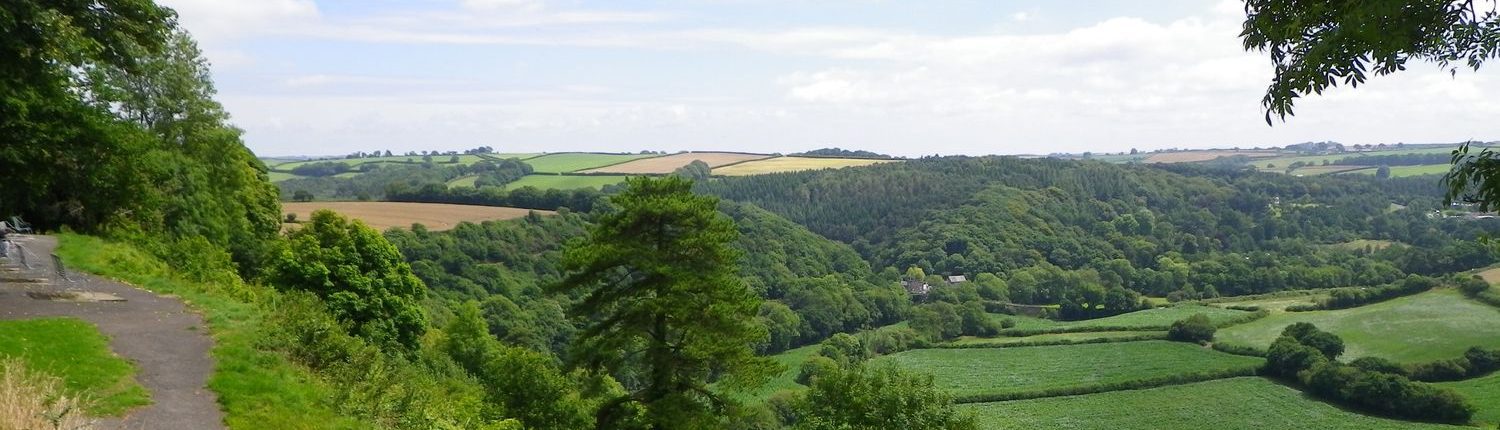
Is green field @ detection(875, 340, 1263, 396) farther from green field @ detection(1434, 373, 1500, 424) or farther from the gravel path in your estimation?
the gravel path

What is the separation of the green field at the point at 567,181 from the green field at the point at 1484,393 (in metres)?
91.9

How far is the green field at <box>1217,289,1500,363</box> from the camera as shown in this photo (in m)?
62.7

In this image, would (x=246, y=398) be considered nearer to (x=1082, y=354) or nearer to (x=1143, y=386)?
(x=1143, y=386)

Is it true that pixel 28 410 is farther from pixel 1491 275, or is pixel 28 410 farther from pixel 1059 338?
pixel 1491 275

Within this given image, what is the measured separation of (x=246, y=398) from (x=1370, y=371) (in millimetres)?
63639

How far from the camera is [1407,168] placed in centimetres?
17425

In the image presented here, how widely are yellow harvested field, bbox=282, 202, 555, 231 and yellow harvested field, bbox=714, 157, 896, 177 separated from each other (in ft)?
228

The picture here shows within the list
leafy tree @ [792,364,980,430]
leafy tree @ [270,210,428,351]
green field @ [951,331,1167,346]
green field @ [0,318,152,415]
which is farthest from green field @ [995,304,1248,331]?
green field @ [0,318,152,415]

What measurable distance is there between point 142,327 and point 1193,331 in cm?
7626

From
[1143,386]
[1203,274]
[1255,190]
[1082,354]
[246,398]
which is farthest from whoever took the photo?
[1255,190]

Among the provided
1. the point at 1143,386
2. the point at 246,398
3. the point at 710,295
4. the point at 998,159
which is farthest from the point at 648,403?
the point at 998,159

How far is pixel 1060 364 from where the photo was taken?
6894 cm

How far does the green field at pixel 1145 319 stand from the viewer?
83.0m

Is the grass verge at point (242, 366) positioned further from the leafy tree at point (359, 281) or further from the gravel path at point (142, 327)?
the leafy tree at point (359, 281)
